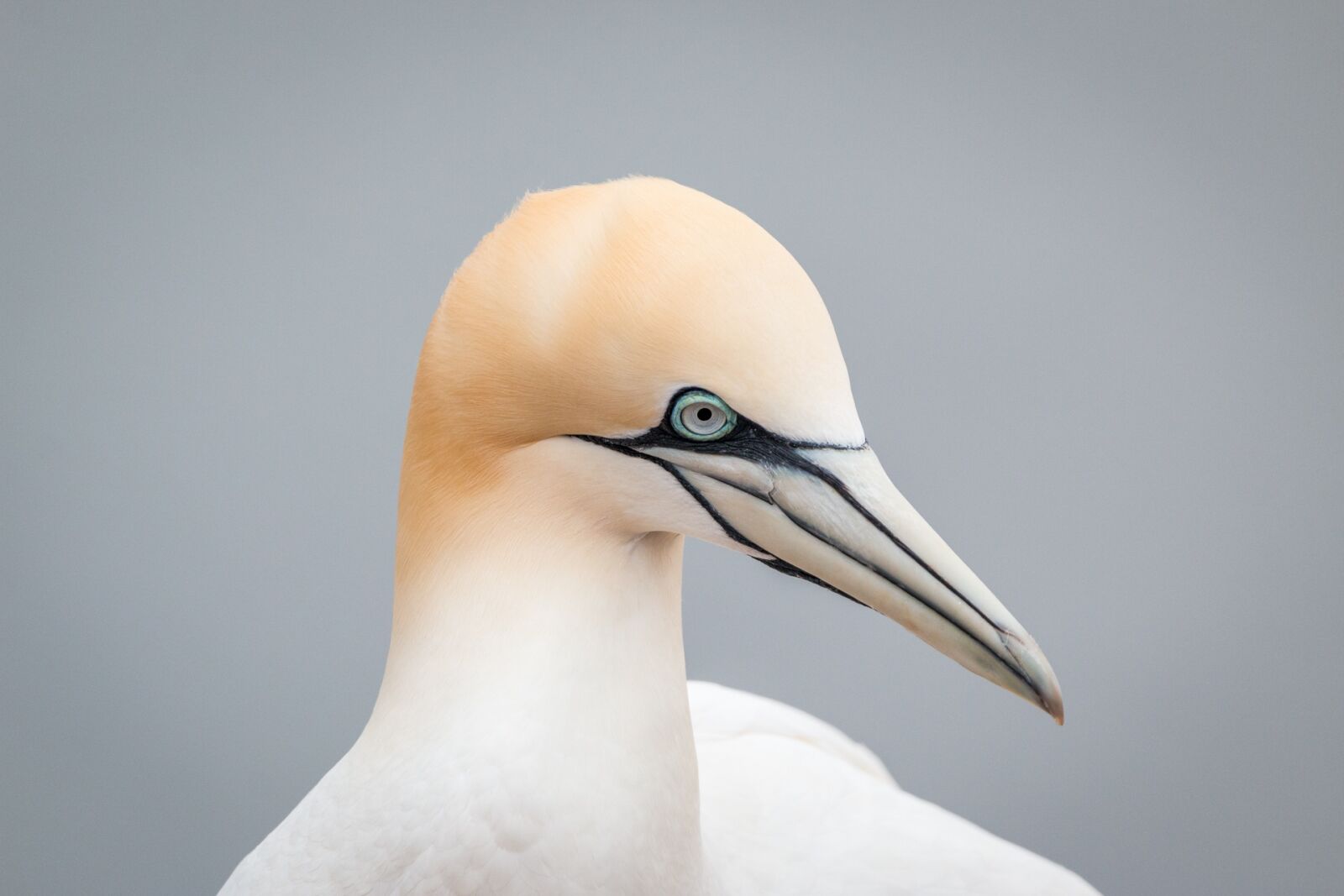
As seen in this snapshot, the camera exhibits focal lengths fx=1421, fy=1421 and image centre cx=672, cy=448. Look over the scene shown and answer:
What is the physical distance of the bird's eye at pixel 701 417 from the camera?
5.49ft

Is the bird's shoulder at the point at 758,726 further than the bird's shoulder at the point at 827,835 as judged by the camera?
Yes

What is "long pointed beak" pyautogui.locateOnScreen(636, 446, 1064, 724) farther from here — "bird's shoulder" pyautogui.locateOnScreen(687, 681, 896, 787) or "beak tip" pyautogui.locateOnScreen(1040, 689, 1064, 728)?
"bird's shoulder" pyautogui.locateOnScreen(687, 681, 896, 787)

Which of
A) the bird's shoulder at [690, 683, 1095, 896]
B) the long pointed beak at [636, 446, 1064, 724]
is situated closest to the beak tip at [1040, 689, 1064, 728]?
the long pointed beak at [636, 446, 1064, 724]

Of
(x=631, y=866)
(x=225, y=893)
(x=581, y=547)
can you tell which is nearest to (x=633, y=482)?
(x=581, y=547)

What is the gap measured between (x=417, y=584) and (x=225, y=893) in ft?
2.34

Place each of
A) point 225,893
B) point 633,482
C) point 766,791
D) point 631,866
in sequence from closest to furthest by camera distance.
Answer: point 633,482
point 631,866
point 225,893
point 766,791

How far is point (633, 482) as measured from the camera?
1773mm

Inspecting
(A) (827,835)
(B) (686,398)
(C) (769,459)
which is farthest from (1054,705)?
(A) (827,835)

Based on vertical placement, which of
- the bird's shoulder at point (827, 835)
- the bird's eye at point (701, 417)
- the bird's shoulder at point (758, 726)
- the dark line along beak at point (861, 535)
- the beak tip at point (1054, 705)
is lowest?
the bird's shoulder at point (827, 835)

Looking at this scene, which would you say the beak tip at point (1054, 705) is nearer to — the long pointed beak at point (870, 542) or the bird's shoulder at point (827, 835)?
the long pointed beak at point (870, 542)

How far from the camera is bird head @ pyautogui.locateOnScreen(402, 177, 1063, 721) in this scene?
1.64m

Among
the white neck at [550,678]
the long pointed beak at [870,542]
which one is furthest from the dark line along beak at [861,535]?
the white neck at [550,678]

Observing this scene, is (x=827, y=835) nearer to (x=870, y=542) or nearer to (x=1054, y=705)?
(x=1054, y=705)

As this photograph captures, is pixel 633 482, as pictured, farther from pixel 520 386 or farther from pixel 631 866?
pixel 631 866
